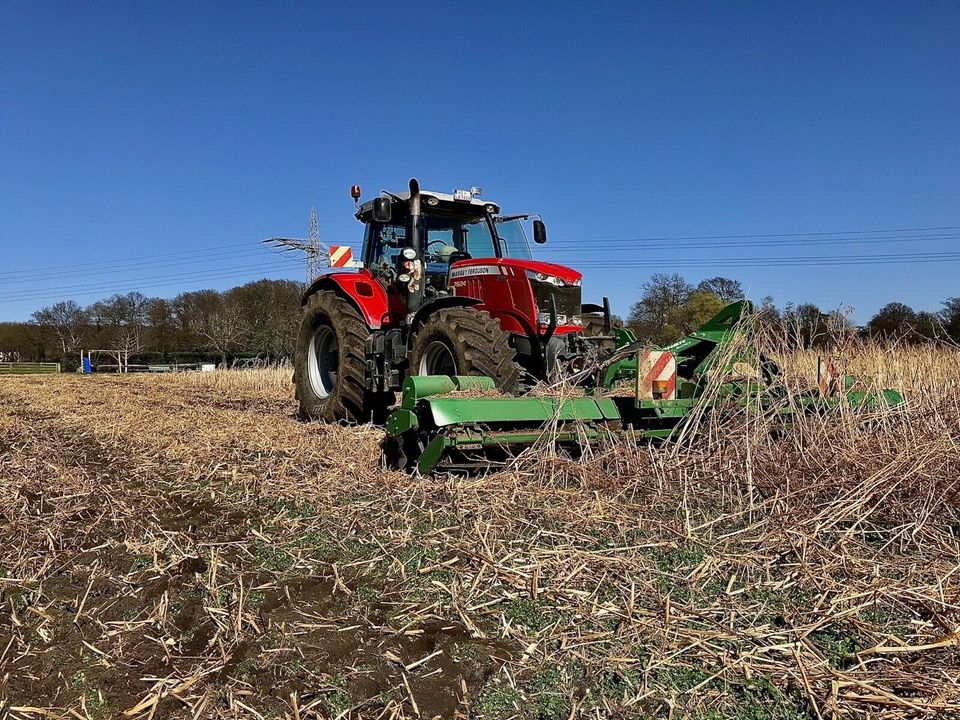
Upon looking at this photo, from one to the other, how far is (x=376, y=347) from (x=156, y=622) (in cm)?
432

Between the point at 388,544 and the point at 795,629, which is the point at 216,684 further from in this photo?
the point at 795,629

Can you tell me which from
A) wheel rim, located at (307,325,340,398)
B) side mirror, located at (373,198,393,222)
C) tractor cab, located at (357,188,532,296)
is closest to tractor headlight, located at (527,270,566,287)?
tractor cab, located at (357,188,532,296)

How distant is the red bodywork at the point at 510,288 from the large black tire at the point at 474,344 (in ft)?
1.84

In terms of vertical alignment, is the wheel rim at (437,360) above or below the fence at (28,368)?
below

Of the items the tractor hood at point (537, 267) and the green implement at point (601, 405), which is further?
the tractor hood at point (537, 267)

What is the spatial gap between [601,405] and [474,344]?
1112 millimetres

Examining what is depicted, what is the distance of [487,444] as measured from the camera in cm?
381

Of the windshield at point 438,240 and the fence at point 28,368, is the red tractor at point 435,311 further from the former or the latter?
the fence at point 28,368

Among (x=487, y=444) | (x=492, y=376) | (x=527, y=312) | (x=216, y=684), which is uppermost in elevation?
(x=527, y=312)

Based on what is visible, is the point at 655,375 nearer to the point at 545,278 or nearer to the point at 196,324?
the point at 545,278

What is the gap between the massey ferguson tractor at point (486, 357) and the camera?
3975 millimetres

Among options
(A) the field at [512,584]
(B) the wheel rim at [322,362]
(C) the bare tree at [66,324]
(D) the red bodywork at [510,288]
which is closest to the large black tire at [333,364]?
(B) the wheel rim at [322,362]

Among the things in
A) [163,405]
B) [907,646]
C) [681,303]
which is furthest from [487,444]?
[681,303]

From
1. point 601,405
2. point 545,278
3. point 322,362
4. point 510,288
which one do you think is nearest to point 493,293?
point 510,288
